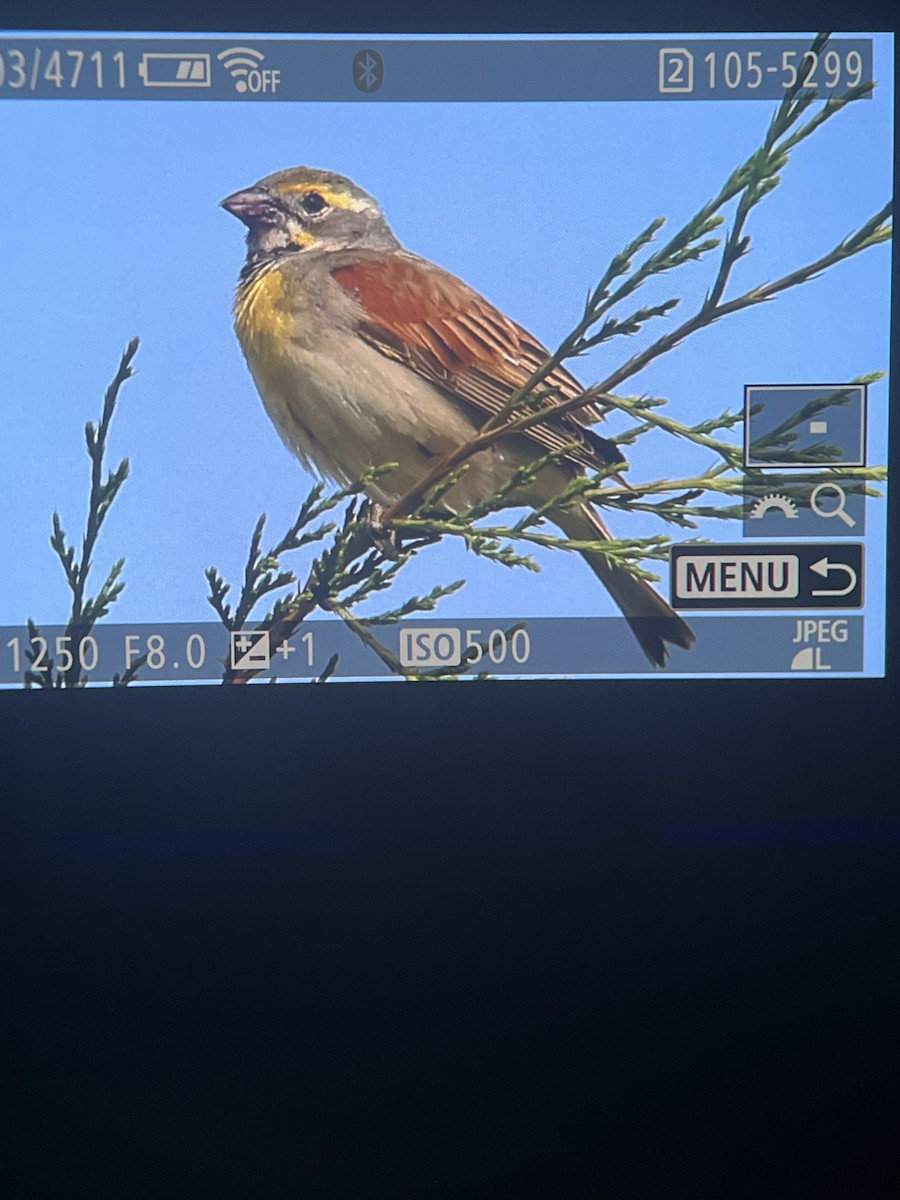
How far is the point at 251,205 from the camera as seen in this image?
1144 mm

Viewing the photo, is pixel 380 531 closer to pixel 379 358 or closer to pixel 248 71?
pixel 379 358

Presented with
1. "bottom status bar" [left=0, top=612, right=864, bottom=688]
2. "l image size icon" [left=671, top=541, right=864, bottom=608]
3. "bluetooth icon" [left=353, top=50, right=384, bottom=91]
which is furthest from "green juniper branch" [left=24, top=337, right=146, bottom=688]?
"l image size icon" [left=671, top=541, right=864, bottom=608]

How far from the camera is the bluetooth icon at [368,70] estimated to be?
113cm

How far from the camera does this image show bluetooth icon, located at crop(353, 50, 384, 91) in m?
1.13

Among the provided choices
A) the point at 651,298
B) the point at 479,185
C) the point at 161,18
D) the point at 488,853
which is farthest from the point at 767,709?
the point at 161,18

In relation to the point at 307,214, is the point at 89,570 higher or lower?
lower

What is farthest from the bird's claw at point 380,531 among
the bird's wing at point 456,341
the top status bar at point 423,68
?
the top status bar at point 423,68

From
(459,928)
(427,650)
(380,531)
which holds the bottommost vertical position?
(459,928)

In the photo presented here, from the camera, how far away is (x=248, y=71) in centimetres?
112

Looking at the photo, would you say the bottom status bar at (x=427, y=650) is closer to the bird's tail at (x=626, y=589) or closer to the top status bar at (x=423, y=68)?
the bird's tail at (x=626, y=589)

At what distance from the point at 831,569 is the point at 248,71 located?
0.78 meters

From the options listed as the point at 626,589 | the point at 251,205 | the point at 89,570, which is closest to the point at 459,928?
the point at 626,589

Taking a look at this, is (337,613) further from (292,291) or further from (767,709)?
(767,709)

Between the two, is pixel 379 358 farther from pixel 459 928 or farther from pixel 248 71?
pixel 459 928
